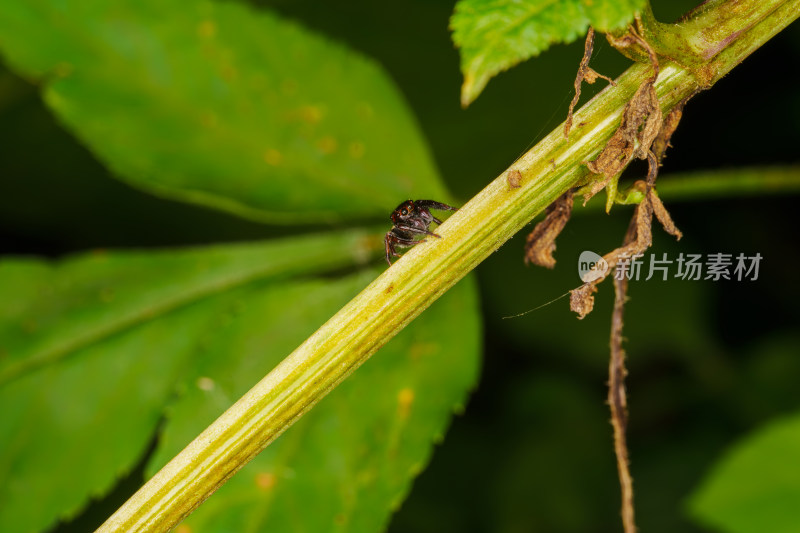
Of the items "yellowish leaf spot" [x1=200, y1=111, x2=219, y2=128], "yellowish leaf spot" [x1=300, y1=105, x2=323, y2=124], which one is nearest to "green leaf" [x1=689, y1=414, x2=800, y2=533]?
"yellowish leaf spot" [x1=300, y1=105, x2=323, y2=124]

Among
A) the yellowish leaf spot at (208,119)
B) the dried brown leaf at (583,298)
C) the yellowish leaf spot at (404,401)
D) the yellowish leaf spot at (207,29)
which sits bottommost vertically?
the yellowish leaf spot at (404,401)

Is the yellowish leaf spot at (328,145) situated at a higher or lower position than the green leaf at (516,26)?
higher

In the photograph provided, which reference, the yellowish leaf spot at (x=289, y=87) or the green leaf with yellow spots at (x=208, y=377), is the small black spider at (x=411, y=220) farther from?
the yellowish leaf spot at (x=289, y=87)

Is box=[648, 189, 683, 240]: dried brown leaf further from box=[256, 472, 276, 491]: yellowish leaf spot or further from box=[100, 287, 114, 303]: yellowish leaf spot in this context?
box=[100, 287, 114, 303]: yellowish leaf spot

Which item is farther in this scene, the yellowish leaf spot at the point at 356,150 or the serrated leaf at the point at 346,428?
the yellowish leaf spot at the point at 356,150

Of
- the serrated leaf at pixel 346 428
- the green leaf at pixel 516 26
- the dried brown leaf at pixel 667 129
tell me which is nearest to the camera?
the green leaf at pixel 516 26

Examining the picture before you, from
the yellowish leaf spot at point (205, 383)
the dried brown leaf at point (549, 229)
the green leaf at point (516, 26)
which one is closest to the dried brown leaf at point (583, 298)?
the dried brown leaf at point (549, 229)
